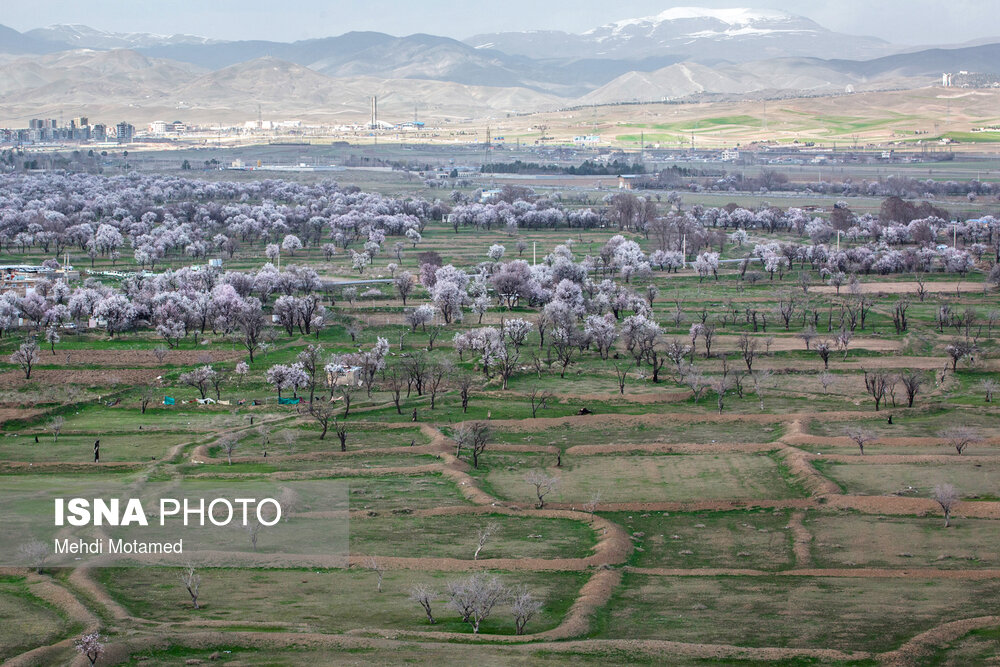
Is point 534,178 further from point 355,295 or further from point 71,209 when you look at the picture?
point 355,295

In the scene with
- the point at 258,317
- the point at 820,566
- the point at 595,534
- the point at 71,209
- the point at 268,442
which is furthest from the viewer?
the point at 71,209

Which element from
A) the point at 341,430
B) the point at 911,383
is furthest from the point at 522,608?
the point at 911,383

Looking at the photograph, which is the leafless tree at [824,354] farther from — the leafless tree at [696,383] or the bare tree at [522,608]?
the bare tree at [522,608]

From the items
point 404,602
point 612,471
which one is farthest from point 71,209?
point 404,602

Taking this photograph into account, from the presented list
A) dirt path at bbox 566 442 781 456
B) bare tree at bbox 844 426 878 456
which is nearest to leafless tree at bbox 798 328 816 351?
bare tree at bbox 844 426 878 456

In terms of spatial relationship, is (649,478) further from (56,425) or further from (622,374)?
(56,425)

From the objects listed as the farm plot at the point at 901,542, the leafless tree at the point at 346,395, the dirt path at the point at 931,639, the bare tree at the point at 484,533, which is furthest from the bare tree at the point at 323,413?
the dirt path at the point at 931,639
